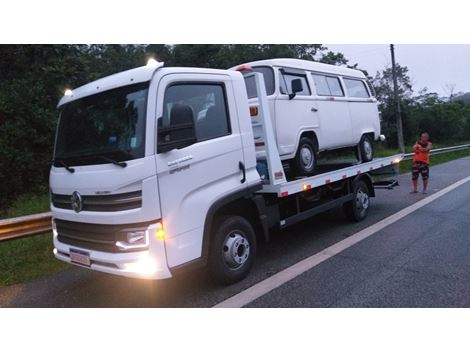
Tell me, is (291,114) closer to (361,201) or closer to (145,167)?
(361,201)

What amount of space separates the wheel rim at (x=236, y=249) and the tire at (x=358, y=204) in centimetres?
276

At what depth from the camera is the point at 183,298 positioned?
147 inches

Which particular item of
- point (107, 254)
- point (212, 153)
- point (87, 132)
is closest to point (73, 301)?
point (107, 254)

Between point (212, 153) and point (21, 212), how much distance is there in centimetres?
566

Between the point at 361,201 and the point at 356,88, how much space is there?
7.31 feet

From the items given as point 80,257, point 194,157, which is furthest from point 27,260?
point 194,157

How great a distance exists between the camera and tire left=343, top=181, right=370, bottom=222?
623 cm

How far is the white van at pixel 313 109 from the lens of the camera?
5.07 m

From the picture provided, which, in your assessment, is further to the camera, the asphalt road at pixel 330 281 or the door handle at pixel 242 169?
the door handle at pixel 242 169

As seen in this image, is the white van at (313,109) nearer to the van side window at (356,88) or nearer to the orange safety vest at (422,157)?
the van side window at (356,88)

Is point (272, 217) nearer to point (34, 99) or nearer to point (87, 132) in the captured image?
point (87, 132)

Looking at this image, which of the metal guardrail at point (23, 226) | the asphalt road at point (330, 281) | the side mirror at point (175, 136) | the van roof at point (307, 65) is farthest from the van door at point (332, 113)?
the metal guardrail at point (23, 226)

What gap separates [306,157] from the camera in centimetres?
562

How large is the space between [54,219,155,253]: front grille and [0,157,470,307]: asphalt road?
0.70 m
